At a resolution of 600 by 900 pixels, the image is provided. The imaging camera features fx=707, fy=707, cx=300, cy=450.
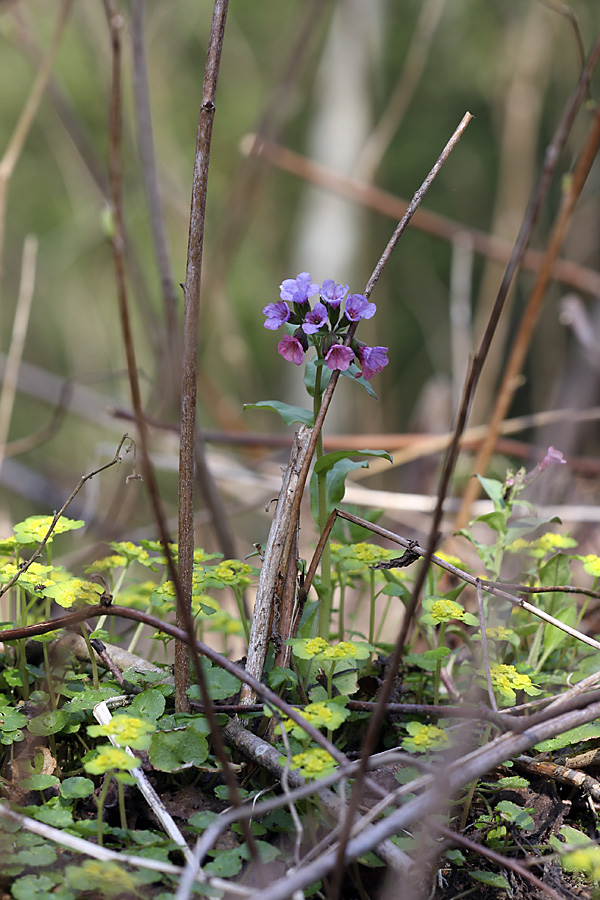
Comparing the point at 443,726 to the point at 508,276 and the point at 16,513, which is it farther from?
the point at 16,513

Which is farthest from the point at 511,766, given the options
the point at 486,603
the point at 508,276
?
the point at 508,276

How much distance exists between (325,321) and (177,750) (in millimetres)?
527

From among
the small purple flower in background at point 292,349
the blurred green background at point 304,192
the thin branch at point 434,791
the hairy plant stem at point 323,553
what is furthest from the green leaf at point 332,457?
the blurred green background at point 304,192

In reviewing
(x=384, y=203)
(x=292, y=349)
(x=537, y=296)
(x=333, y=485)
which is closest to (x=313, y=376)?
(x=292, y=349)

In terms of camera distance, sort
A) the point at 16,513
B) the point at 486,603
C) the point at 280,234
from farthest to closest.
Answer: the point at 280,234 < the point at 16,513 < the point at 486,603

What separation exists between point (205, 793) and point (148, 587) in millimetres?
492

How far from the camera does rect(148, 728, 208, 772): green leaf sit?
0.76 metres

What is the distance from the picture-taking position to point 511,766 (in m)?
0.91

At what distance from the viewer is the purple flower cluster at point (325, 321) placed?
0.86 m

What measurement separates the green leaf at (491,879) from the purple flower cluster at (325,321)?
566 mm

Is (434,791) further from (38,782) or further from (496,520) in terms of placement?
(496,520)

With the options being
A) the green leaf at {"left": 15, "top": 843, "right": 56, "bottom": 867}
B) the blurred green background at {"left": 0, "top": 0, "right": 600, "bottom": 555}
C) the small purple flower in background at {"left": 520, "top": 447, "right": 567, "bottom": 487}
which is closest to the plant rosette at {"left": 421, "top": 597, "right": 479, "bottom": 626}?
the small purple flower in background at {"left": 520, "top": 447, "right": 567, "bottom": 487}

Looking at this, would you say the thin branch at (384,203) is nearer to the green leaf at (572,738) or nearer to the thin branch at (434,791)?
the green leaf at (572,738)

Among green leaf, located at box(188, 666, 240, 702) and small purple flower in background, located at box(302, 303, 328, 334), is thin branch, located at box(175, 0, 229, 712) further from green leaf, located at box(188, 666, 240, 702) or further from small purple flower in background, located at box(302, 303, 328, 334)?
small purple flower in background, located at box(302, 303, 328, 334)
